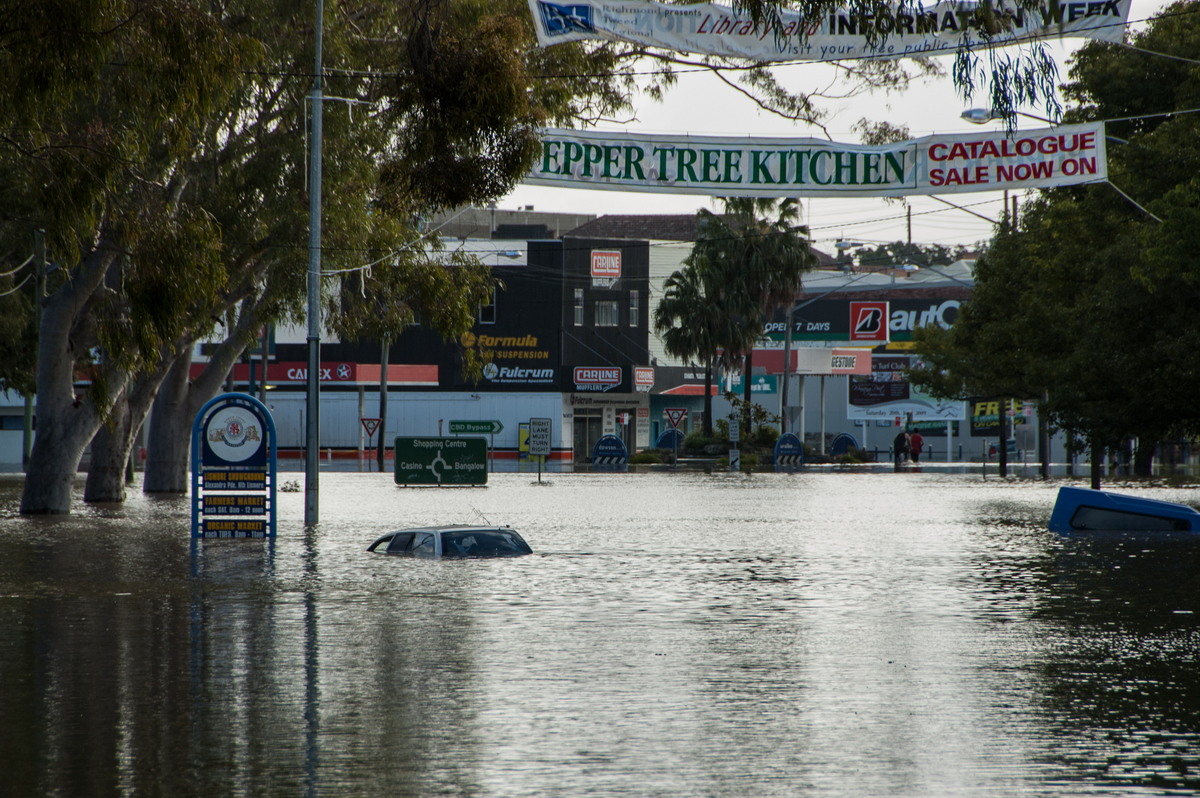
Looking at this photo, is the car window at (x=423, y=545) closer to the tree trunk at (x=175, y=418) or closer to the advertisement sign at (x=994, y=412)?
the tree trunk at (x=175, y=418)

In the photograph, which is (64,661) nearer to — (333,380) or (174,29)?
(174,29)

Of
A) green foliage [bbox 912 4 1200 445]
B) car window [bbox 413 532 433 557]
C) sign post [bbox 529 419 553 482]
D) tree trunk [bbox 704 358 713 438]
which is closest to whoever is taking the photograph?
car window [bbox 413 532 433 557]

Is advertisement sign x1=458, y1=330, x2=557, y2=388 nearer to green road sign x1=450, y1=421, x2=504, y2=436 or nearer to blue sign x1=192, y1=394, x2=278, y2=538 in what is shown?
green road sign x1=450, y1=421, x2=504, y2=436

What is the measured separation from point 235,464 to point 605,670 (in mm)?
12327

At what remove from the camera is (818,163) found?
20.1m

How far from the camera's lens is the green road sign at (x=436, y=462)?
40406mm

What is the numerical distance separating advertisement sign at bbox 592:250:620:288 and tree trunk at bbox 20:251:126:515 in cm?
4650

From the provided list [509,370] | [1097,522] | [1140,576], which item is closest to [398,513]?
[1097,522]

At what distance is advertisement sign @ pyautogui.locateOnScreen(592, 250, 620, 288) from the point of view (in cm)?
7294

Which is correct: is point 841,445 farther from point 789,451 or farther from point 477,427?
point 477,427

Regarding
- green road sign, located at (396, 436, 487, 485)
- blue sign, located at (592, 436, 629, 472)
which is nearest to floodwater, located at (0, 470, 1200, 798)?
green road sign, located at (396, 436, 487, 485)

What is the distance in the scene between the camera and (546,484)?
136 feet

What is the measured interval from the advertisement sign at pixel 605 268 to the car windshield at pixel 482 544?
55.0 meters

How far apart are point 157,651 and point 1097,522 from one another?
16685 mm
